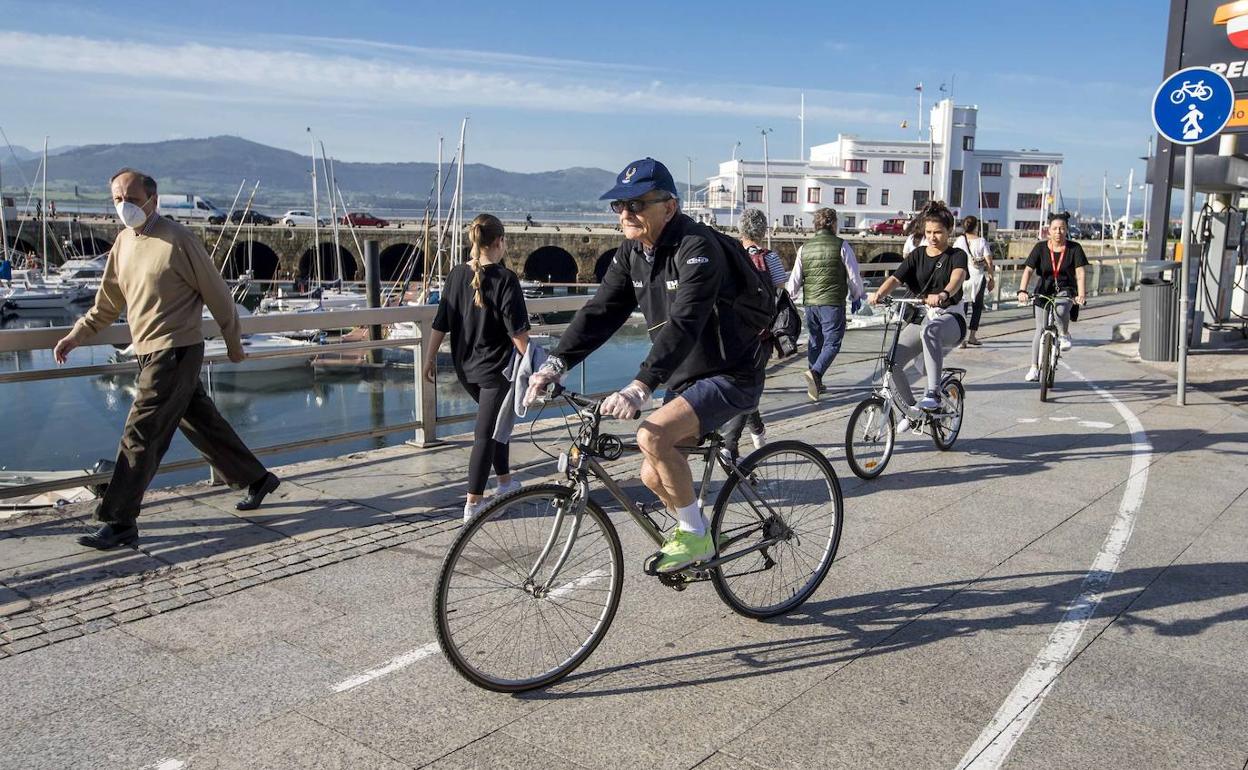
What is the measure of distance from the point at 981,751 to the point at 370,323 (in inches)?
203

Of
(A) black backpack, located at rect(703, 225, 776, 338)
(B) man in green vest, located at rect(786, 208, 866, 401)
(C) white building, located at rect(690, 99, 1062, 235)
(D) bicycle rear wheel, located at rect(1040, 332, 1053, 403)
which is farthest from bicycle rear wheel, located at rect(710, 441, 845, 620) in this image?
(C) white building, located at rect(690, 99, 1062, 235)

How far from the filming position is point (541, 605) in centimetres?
398

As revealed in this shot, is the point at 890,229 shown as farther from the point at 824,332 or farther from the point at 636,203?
the point at 636,203

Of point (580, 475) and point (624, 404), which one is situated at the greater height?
point (624, 404)

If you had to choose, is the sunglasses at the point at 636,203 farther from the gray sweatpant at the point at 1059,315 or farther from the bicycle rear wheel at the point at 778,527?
the gray sweatpant at the point at 1059,315

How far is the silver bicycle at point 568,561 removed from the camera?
12.2 ft

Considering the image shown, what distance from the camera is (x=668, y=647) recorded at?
4309 millimetres

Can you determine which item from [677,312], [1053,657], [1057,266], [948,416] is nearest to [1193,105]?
[1057,266]

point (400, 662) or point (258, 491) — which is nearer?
point (400, 662)

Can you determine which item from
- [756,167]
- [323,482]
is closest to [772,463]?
[323,482]

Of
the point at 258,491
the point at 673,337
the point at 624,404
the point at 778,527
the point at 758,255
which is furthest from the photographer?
the point at 758,255

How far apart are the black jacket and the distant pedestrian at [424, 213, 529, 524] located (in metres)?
1.48

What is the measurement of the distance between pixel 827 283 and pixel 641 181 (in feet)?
22.4

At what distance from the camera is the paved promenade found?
11.4ft
